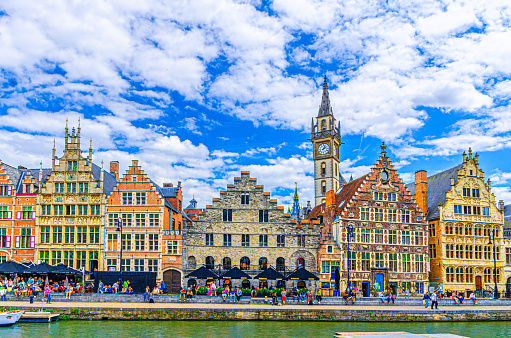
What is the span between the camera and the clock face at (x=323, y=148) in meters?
87.5

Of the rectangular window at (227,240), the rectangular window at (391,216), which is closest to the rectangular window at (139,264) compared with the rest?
the rectangular window at (227,240)

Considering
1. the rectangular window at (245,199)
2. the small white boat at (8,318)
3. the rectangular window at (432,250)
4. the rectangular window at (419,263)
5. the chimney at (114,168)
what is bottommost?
the small white boat at (8,318)

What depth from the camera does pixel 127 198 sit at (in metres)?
55.1

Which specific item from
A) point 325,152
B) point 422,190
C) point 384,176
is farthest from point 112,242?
point 325,152

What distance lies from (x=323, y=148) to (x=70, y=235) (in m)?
46.6

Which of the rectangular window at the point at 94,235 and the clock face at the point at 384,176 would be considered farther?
the clock face at the point at 384,176

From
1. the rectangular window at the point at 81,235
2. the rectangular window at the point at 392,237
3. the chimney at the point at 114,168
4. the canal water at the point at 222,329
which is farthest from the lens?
the chimney at the point at 114,168

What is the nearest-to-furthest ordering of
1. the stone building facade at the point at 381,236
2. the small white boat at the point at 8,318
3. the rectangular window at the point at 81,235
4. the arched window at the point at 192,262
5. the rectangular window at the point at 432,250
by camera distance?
the small white boat at the point at 8,318 → the arched window at the point at 192,262 → the rectangular window at the point at 81,235 → the stone building facade at the point at 381,236 → the rectangular window at the point at 432,250

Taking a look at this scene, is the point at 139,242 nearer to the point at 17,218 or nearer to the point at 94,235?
the point at 94,235

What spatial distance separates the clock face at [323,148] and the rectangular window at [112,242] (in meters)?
43.5

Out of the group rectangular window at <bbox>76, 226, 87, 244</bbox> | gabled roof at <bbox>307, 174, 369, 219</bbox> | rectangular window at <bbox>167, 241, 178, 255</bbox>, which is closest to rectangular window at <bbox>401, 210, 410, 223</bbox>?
gabled roof at <bbox>307, 174, 369, 219</bbox>

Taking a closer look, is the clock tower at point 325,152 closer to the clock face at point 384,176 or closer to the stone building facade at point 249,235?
the clock face at point 384,176

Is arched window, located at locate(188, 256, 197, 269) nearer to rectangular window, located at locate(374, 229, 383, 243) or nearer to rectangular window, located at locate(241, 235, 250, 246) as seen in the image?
rectangular window, located at locate(241, 235, 250, 246)

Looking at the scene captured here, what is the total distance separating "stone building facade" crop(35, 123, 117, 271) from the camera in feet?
179
